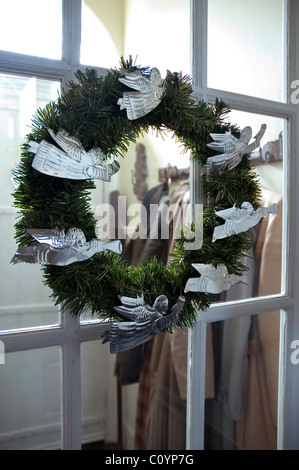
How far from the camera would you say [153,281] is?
0.75 metres

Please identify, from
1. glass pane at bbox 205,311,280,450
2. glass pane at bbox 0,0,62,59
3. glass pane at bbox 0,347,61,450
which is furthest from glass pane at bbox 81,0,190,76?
glass pane at bbox 205,311,280,450

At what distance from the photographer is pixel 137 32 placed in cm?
109

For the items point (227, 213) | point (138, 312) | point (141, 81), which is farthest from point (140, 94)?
point (138, 312)

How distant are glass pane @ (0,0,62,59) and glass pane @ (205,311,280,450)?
2.89 ft

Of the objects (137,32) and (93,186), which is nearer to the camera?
(93,186)

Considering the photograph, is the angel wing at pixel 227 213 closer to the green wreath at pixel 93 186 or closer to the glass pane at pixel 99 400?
the green wreath at pixel 93 186

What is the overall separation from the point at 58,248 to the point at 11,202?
199mm

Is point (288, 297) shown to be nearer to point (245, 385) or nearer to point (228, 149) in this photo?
point (245, 385)

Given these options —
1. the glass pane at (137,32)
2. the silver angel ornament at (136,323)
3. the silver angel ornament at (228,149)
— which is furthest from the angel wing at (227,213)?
the glass pane at (137,32)

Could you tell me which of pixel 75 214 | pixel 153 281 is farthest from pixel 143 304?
pixel 75 214

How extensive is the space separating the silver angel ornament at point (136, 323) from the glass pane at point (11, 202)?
Result: 0.18 metres

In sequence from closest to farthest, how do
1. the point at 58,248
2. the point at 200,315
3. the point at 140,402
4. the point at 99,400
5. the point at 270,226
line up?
the point at 58,248, the point at 200,315, the point at 270,226, the point at 99,400, the point at 140,402

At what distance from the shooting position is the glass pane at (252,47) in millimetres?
1002
